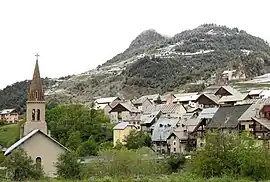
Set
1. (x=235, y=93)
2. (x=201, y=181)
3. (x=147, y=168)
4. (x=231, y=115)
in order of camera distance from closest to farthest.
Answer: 1. (x=201, y=181)
2. (x=147, y=168)
3. (x=231, y=115)
4. (x=235, y=93)

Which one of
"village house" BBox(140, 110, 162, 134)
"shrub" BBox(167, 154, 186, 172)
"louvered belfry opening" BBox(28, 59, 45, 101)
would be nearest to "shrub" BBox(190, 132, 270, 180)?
"shrub" BBox(167, 154, 186, 172)

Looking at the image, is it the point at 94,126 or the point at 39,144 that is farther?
the point at 94,126

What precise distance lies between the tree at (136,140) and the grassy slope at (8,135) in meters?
22.9

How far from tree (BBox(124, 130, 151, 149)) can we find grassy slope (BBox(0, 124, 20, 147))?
2286 cm

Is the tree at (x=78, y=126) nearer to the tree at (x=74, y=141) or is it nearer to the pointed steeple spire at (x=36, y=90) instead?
the tree at (x=74, y=141)

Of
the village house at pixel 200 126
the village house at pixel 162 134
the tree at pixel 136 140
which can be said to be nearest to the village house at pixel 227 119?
the village house at pixel 200 126

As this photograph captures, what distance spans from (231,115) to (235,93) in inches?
1451

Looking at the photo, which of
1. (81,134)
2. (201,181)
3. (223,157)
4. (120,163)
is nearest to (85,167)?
(120,163)

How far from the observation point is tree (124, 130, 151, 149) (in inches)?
2672

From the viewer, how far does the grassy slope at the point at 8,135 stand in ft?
281

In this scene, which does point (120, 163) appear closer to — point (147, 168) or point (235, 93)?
point (147, 168)

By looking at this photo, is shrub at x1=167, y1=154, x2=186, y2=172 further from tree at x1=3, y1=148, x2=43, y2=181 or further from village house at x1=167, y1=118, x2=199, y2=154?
tree at x1=3, y1=148, x2=43, y2=181

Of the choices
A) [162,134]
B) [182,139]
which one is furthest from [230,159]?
[162,134]

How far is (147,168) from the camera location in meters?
45.4
